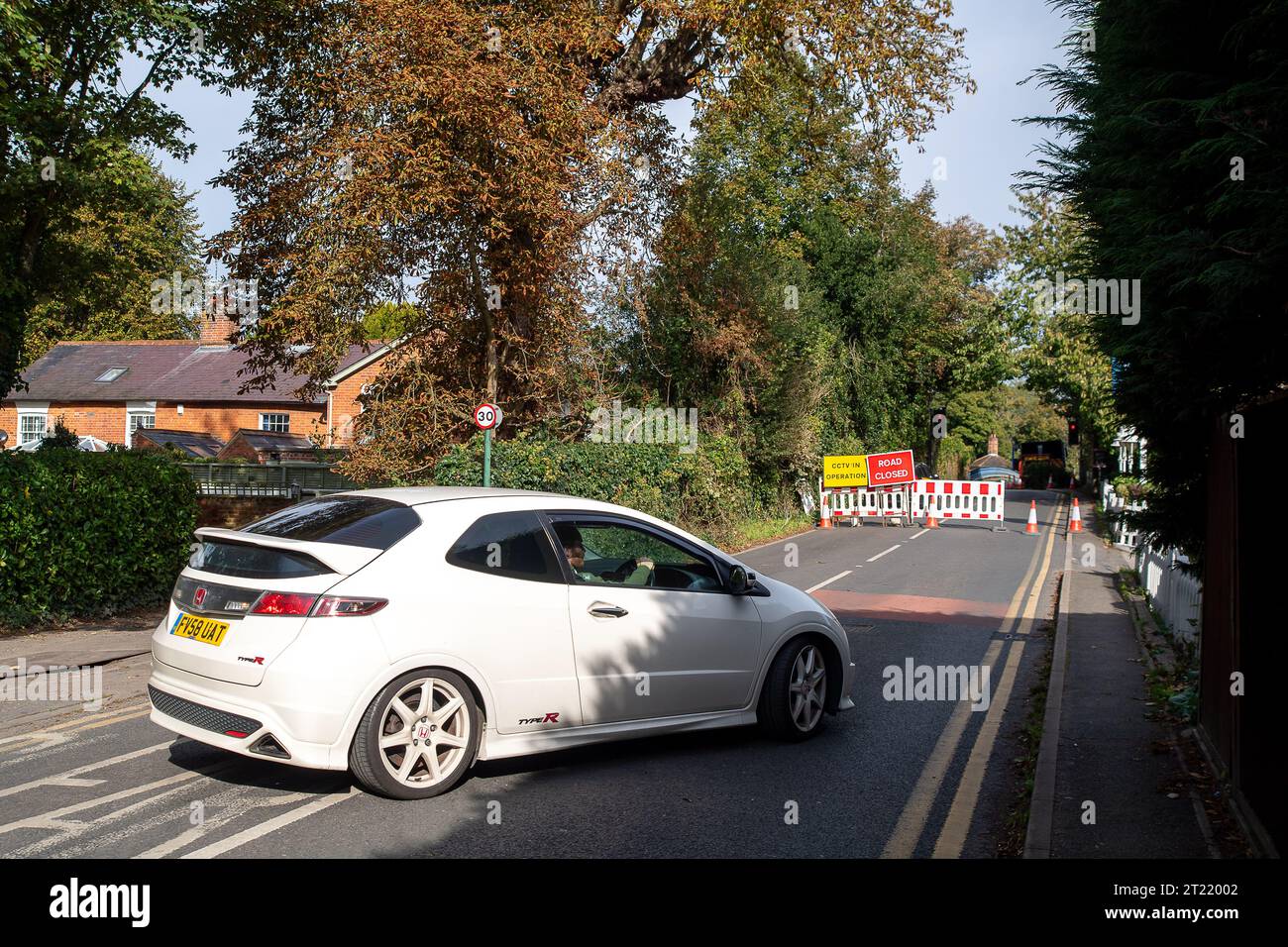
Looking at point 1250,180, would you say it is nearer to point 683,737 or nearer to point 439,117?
point 683,737

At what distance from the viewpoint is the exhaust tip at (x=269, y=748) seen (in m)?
5.23

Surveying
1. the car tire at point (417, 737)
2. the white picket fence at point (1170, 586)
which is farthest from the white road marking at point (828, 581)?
the car tire at point (417, 737)

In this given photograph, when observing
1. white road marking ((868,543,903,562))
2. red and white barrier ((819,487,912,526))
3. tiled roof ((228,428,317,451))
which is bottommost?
white road marking ((868,543,903,562))

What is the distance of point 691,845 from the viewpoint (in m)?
5.04

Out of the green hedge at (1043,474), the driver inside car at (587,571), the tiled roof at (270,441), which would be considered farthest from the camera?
the green hedge at (1043,474)

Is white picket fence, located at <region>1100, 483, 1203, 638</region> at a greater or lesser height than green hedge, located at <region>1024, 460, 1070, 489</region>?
lesser

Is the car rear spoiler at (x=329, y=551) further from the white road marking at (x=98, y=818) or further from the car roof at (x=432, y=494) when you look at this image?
the white road marking at (x=98, y=818)

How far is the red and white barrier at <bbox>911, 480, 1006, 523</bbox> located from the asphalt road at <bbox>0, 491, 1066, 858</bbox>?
21.8 metres

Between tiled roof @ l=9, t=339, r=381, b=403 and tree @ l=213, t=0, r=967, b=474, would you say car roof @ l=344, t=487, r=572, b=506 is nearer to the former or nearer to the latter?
tree @ l=213, t=0, r=967, b=474

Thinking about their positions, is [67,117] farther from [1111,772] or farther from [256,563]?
[1111,772]

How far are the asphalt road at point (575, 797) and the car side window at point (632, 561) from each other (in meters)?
1.11

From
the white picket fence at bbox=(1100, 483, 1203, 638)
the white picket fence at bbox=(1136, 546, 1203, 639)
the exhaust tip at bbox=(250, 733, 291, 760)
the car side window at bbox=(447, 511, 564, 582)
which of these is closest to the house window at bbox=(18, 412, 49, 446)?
the white picket fence at bbox=(1100, 483, 1203, 638)

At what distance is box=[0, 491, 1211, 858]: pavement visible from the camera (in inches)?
197

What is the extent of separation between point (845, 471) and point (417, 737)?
26.2 metres
